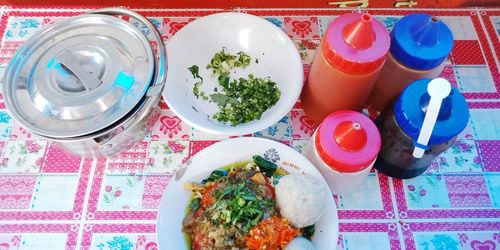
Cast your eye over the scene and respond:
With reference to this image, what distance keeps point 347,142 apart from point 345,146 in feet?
0.04

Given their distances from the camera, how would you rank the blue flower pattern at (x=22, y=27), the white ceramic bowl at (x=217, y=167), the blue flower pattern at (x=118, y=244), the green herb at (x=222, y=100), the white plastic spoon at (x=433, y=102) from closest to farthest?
the white plastic spoon at (x=433, y=102) < the white ceramic bowl at (x=217, y=167) < the blue flower pattern at (x=118, y=244) < the green herb at (x=222, y=100) < the blue flower pattern at (x=22, y=27)

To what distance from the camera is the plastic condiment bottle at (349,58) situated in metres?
1.02

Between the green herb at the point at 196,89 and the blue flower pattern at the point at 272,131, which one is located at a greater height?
the green herb at the point at 196,89

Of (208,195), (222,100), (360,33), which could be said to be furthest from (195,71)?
(360,33)

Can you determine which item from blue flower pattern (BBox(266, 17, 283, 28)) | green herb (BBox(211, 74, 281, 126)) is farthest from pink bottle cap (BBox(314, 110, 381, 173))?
blue flower pattern (BBox(266, 17, 283, 28))

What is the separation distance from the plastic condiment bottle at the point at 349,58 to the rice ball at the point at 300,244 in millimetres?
382

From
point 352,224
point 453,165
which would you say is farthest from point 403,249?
point 453,165

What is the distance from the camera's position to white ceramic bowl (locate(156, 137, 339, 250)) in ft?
3.36

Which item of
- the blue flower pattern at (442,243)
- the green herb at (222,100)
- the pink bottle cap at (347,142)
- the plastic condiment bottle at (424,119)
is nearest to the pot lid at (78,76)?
the green herb at (222,100)

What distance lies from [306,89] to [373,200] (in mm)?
347

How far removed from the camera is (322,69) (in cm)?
111

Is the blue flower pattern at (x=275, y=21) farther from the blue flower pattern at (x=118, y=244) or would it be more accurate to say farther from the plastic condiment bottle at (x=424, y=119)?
the blue flower pattern at (x=118, y=244)

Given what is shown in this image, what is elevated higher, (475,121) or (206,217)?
(475,121)

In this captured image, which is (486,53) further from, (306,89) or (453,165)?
(306,89)
